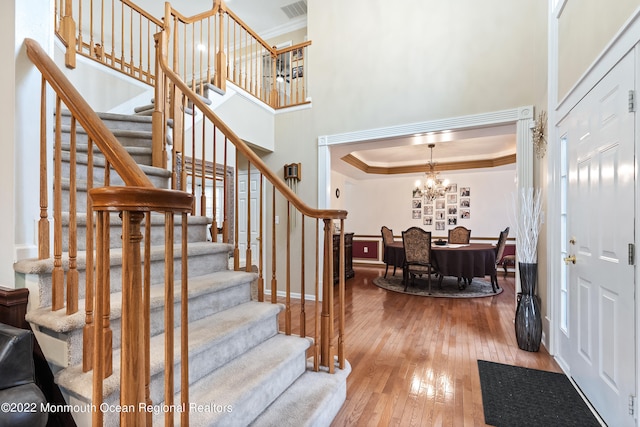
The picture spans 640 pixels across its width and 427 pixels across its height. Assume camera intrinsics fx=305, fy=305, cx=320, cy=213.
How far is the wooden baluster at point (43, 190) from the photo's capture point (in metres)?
1.39

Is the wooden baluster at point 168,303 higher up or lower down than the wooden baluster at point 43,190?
lower down

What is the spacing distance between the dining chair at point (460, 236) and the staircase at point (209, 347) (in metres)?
5.12

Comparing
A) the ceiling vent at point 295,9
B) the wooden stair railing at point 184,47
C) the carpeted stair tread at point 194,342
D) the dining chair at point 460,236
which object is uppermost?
the ceiling vent at point 295,9

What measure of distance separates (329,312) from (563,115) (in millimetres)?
2368

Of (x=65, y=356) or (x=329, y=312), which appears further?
(x=329, y=312)

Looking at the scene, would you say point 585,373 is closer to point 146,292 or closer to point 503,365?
point 503,365

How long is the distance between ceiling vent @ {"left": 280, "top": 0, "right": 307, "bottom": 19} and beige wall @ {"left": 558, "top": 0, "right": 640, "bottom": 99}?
13.9 ft

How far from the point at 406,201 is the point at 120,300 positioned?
23.0 ft

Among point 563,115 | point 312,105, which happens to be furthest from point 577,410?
point 312,105

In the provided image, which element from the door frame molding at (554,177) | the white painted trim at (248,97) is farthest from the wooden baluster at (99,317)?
the white painted trim at (248,97)

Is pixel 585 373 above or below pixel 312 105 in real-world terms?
below

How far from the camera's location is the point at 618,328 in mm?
1594

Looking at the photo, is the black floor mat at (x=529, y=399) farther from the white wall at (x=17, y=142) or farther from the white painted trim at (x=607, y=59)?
the white wall at (x=17, y=142)

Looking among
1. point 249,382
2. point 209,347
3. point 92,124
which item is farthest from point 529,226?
point 92,124
